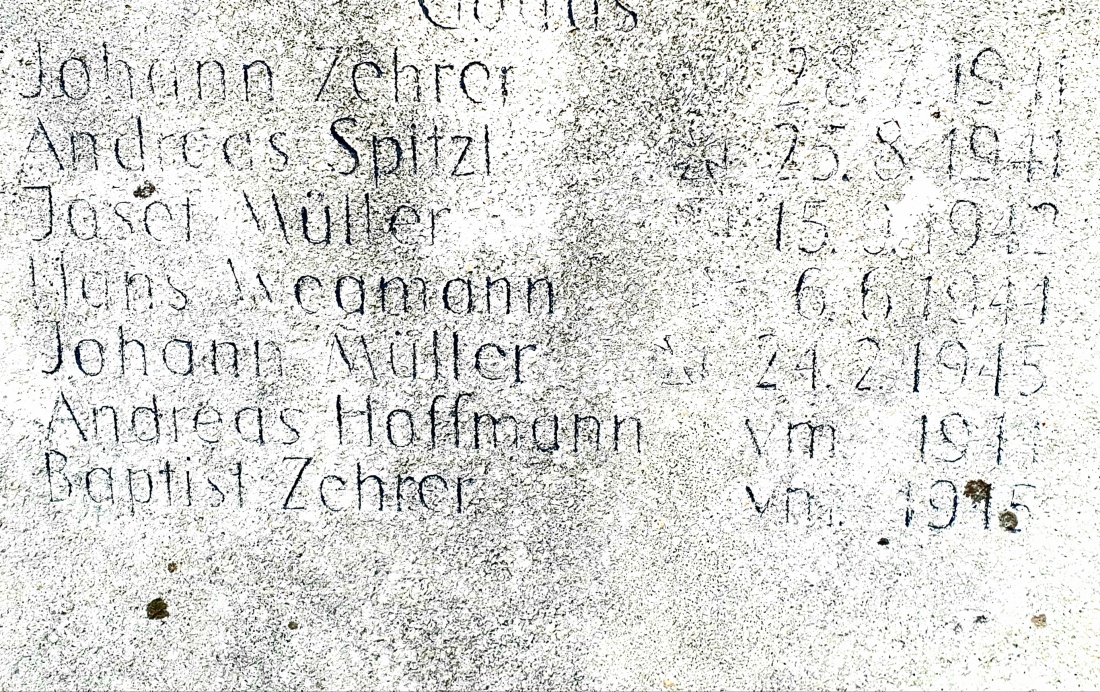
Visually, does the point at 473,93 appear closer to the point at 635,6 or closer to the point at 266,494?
the point at 635,6

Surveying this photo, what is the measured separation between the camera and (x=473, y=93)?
2.10 metres

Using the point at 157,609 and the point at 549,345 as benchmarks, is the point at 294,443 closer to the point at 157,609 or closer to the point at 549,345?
the point at 157,609

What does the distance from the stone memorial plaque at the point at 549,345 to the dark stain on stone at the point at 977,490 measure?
1 cm

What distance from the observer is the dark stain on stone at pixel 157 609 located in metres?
2.34

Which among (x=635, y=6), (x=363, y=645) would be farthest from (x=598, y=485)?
(x=635, y=6)

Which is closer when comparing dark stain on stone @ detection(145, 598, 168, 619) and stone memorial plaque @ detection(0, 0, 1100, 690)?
stone memorial plaque @ detection(0, 0, 1100, 690)

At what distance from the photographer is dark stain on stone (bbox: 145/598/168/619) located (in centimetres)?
234

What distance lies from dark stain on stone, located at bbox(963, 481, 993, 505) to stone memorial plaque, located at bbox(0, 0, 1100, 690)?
0.01 m

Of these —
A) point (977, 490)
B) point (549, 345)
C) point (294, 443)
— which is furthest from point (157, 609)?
point (977, 490)

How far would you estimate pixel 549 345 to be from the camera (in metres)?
2.21

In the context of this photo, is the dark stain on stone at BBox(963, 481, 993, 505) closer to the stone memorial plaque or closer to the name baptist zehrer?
the stone memorial plaque

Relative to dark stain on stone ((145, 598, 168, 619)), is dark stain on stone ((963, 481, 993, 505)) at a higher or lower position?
higher

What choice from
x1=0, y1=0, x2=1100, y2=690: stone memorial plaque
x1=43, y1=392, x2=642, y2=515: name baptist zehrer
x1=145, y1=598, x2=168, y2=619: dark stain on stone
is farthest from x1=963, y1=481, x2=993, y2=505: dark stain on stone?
x1=145, y1=598, x2=168, y2=619: dark stain on stone

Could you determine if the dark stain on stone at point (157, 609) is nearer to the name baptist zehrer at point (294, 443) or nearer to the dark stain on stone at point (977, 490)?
the name baptist zehrer at point (294, 443)
